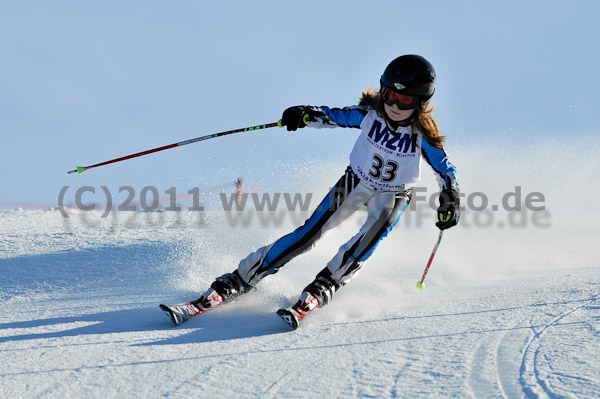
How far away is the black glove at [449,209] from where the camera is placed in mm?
3318

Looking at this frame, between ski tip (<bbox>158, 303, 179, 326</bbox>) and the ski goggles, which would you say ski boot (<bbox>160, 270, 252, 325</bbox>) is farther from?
the ski goggles

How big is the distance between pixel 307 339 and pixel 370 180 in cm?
138

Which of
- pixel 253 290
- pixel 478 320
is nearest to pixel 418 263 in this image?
pixel 253 290

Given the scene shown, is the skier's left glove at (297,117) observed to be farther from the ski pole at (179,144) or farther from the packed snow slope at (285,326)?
the packed snow slope at (285,326)

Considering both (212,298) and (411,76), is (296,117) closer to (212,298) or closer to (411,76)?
(411,76)

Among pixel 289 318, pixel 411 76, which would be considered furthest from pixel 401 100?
pixel 289 318

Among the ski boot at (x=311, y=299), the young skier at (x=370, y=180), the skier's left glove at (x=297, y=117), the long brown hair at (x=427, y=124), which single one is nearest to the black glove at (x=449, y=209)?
the young skier at (x=370, y=180)

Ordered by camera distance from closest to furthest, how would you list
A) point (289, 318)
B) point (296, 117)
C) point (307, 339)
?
point (307, 339) < point (289, 318) < point (296, 117)

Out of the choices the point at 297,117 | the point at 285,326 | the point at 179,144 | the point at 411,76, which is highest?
the point at 411,76

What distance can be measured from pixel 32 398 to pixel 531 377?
2.01m

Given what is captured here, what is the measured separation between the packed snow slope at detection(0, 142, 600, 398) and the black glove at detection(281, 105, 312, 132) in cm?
133

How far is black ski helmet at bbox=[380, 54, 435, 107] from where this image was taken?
3207mm

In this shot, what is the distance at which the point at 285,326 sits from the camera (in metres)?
3.02

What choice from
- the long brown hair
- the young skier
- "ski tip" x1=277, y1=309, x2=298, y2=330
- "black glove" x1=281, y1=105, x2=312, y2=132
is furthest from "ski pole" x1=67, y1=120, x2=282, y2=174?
"ski tip" x1=277, y1=309, x2=298, y2=330
